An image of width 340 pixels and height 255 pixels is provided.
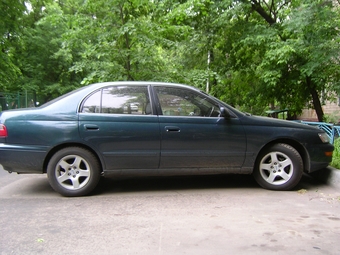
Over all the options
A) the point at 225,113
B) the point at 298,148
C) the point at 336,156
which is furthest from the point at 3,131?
the point at 336,156

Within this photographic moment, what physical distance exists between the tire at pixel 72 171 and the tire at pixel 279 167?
250 centimetres

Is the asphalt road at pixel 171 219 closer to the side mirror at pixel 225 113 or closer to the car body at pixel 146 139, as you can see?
the car body at pixel 146 139

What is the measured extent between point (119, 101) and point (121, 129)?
17.5 inches

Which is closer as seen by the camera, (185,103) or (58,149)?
(58,149)

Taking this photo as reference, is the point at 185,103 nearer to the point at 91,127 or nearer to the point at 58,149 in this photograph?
the point at 91,127

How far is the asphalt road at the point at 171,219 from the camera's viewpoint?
289cm

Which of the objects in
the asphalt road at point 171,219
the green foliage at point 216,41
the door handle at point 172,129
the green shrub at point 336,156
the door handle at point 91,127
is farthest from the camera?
the green foliage at point 216,41

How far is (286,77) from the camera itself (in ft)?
31.2

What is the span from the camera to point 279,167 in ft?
15.3

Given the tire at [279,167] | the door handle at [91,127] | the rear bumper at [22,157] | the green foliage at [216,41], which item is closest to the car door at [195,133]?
the tire at [279,167]

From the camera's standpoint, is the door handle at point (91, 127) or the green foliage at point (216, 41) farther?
the green foliage at point (216, 41)

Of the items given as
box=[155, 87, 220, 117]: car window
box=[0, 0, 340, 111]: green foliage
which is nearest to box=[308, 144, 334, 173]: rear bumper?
box=[155, 87, 220, 117]: car window

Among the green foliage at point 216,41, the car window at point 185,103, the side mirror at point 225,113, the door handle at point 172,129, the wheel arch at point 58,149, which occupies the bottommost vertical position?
the wheel arch at point 58,149

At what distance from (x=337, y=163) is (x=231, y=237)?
10.5 ft
